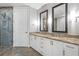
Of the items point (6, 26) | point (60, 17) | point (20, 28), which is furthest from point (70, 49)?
point (20, 28)

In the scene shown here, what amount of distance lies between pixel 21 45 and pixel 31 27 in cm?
89

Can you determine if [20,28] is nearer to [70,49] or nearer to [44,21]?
[44,21]

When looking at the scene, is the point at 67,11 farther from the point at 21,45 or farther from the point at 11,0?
the point at 21,45

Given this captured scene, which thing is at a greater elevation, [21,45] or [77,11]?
[77,11]

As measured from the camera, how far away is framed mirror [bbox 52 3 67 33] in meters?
3.02

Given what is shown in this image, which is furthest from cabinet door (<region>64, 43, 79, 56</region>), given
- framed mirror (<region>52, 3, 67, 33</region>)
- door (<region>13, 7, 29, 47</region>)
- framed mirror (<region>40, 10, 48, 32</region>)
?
door (<region>13, 7, 29, 47</region>)

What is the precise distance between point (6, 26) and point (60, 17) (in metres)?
2.80

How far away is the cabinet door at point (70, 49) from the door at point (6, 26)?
3501mm

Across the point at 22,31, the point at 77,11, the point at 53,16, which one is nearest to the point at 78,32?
the point at 77,11

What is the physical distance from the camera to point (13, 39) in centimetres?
566

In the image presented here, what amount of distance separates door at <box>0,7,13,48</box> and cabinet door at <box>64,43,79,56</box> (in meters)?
3.50

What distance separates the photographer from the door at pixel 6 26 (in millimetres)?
5090

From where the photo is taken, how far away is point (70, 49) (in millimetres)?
1878

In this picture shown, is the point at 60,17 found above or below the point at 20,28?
above
